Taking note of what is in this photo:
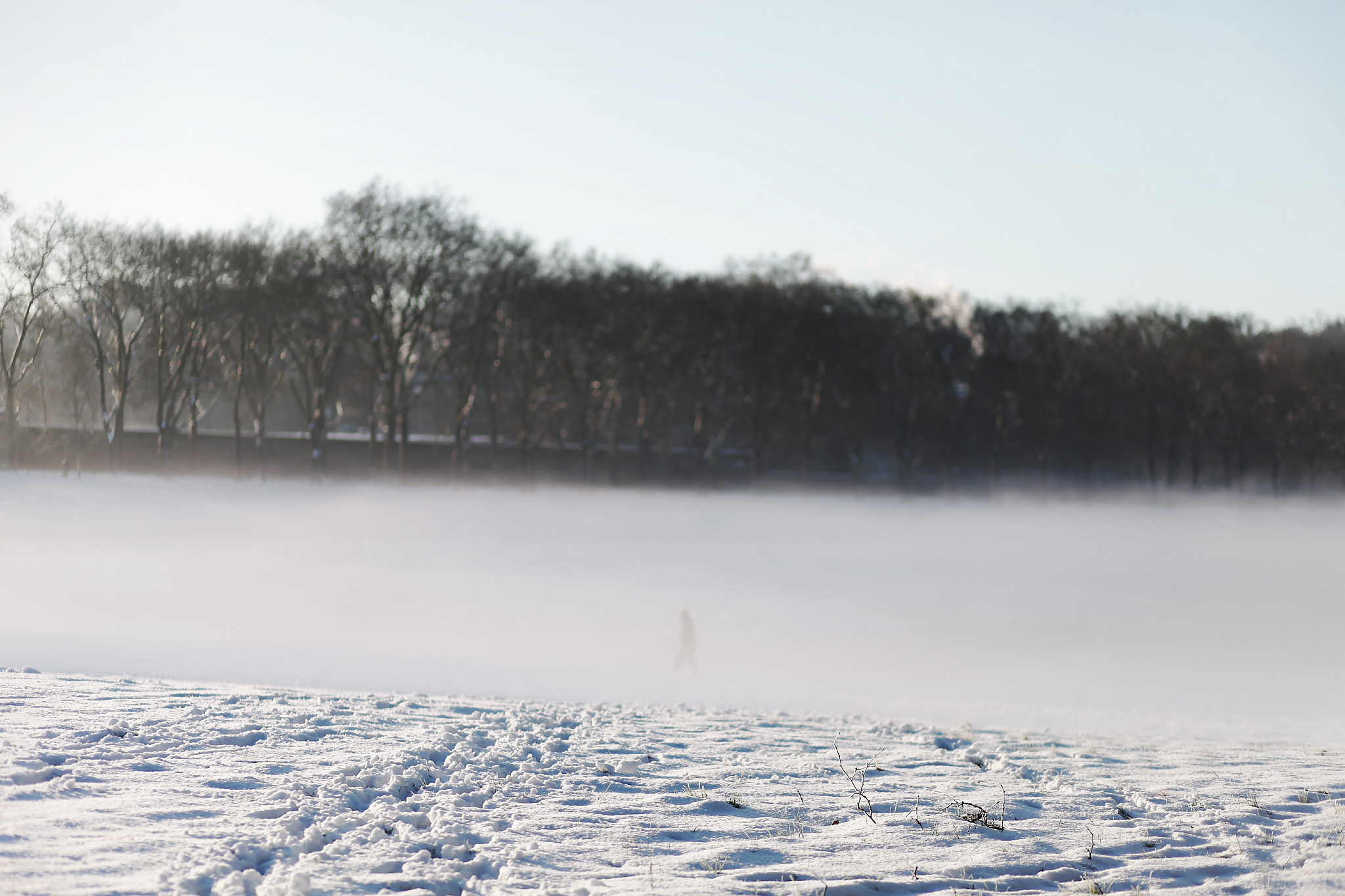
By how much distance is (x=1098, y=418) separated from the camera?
66.2 metres

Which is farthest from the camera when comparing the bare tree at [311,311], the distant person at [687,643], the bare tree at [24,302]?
the bare tree at [311,311]

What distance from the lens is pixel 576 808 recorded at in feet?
24.6

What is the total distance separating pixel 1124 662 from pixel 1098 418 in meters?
46.7

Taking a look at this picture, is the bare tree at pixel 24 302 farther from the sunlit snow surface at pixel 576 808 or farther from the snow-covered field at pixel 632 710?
the sunlit snow surface at pixel 576 808

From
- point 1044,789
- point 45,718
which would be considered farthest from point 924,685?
point 45,718

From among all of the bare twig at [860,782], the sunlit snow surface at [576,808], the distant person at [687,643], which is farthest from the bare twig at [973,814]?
the distant person at [687,643]

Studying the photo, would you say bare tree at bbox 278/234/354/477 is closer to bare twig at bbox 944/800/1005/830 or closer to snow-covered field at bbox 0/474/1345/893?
snow-covered field at bbox 0/474/1345/893

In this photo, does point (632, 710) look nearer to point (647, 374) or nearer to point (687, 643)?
point (687, 643)

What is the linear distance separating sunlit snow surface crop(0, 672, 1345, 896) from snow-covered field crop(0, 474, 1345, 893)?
39 millimetres

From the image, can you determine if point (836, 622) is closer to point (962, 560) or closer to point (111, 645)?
point (962, 560)

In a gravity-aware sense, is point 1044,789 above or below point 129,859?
below

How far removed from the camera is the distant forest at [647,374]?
5256cm

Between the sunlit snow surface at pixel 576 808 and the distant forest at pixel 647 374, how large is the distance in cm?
4600

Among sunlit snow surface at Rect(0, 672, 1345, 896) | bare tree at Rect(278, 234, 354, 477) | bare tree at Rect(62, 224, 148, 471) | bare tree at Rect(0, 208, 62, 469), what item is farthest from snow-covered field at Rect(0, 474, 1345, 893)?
bare tree at Rect(278, 234, 354, 477)
